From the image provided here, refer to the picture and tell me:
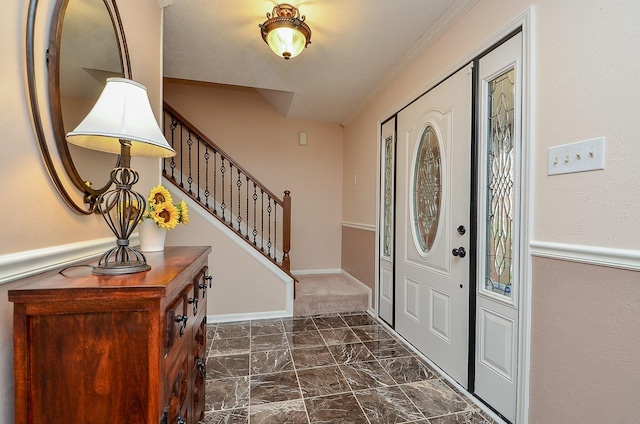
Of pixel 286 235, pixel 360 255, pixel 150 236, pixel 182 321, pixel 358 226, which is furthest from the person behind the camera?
pixel 358 226

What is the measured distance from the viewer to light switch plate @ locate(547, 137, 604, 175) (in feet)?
3.98

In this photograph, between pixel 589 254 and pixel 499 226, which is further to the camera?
pixel 499 226

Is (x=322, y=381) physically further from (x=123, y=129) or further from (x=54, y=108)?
(x=54, y=108)

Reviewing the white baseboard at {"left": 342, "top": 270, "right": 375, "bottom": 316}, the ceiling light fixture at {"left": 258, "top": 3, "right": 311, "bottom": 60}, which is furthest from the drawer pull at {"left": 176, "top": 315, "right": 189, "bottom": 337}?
the white baseboard at {"left": 342, "top": 270, "right": 375, "bottom": 316}

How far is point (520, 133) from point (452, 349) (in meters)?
1.49

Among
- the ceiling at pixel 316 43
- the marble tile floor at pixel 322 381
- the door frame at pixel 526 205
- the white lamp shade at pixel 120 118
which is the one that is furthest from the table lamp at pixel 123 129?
the door frame at pixel 526 205

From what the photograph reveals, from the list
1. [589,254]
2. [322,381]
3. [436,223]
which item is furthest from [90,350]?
[436,223]

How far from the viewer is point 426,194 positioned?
2469 mm

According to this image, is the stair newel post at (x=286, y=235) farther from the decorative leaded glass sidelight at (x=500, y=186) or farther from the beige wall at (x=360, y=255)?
the decorative leaded glass sidelight at (x=500, y=186)

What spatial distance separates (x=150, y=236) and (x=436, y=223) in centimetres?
195

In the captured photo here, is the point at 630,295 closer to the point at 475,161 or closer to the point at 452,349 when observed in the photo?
the point at 475,161

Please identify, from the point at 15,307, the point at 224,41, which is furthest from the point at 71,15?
the point at 224,41

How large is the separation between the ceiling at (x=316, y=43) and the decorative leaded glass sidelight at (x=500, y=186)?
0.69 meters

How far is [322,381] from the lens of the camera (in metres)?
2.11
